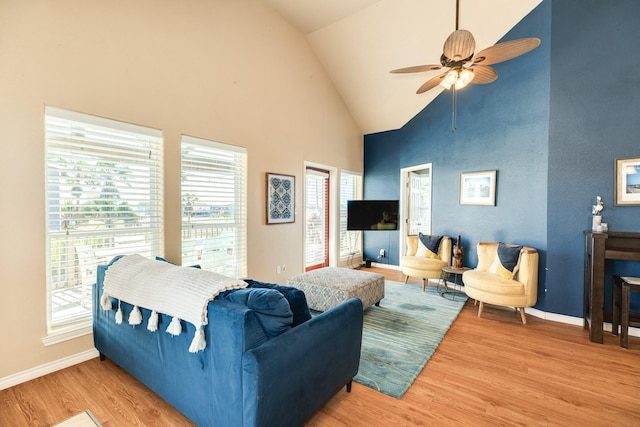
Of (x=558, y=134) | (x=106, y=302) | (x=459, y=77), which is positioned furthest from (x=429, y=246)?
(x=106, y=302)

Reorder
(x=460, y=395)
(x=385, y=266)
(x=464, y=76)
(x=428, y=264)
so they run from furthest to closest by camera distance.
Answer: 1. (x=385, y=266)
2. (x=428, y=264)
3. (x=464, y=76)
4. (x=460, y=395)

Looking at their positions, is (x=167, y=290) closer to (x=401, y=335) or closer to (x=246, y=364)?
(x=246, y=364)

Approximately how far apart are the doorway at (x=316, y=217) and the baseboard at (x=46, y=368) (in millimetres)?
2970

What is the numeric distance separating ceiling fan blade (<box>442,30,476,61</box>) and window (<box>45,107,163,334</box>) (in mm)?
2774

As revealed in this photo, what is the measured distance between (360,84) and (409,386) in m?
4.81

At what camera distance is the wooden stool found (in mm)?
2686

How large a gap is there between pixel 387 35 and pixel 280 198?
9.69 feet

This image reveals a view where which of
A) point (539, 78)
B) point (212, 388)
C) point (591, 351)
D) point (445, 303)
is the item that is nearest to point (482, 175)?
point (539, 78)

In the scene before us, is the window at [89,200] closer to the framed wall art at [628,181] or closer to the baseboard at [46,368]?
the baseboard at [46,368]

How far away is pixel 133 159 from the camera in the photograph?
2639 mm

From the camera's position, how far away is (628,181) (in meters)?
2.99

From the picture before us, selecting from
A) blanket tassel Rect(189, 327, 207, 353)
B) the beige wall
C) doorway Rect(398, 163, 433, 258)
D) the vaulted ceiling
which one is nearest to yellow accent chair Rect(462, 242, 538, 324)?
doorway Rect(398, 163, 433, 258)

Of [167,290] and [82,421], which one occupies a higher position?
[167,290]

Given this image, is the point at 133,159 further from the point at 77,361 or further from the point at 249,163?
the point at 77,361
